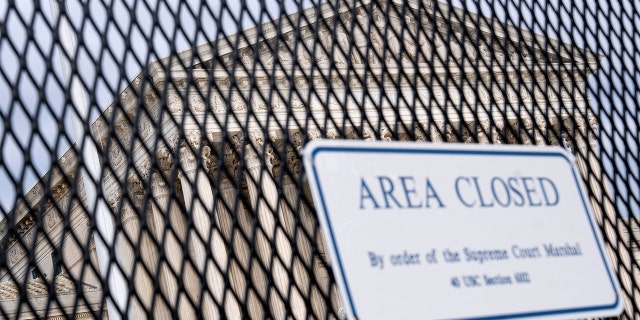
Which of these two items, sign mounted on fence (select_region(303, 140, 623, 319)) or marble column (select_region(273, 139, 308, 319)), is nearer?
sign mounted on fence (select_region(303, 140, 623, 319))

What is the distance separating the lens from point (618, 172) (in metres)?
2.71

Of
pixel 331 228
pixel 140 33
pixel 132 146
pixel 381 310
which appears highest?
pixel 140 33

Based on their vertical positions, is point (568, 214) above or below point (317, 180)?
below

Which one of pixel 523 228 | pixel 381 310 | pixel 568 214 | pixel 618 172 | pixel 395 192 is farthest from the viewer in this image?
pixel 618 172

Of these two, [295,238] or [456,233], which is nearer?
[456,233]

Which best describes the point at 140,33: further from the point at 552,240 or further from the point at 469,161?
the point at 552,240

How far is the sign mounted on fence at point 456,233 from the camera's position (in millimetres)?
1613

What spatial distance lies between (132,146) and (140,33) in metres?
0.26

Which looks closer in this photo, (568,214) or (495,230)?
(495,230)

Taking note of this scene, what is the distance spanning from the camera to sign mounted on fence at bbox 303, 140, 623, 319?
1.61 metres

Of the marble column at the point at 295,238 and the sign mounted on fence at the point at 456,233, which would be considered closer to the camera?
the sign mounted on fence at the point at 456,233

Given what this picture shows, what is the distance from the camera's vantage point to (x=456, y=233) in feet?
5.69

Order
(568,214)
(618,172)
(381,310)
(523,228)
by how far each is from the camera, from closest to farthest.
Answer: (381,310)
(523,228)
(568,214)
(618,172)

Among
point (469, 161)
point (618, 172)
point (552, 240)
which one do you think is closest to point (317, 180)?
point (469, 161)
